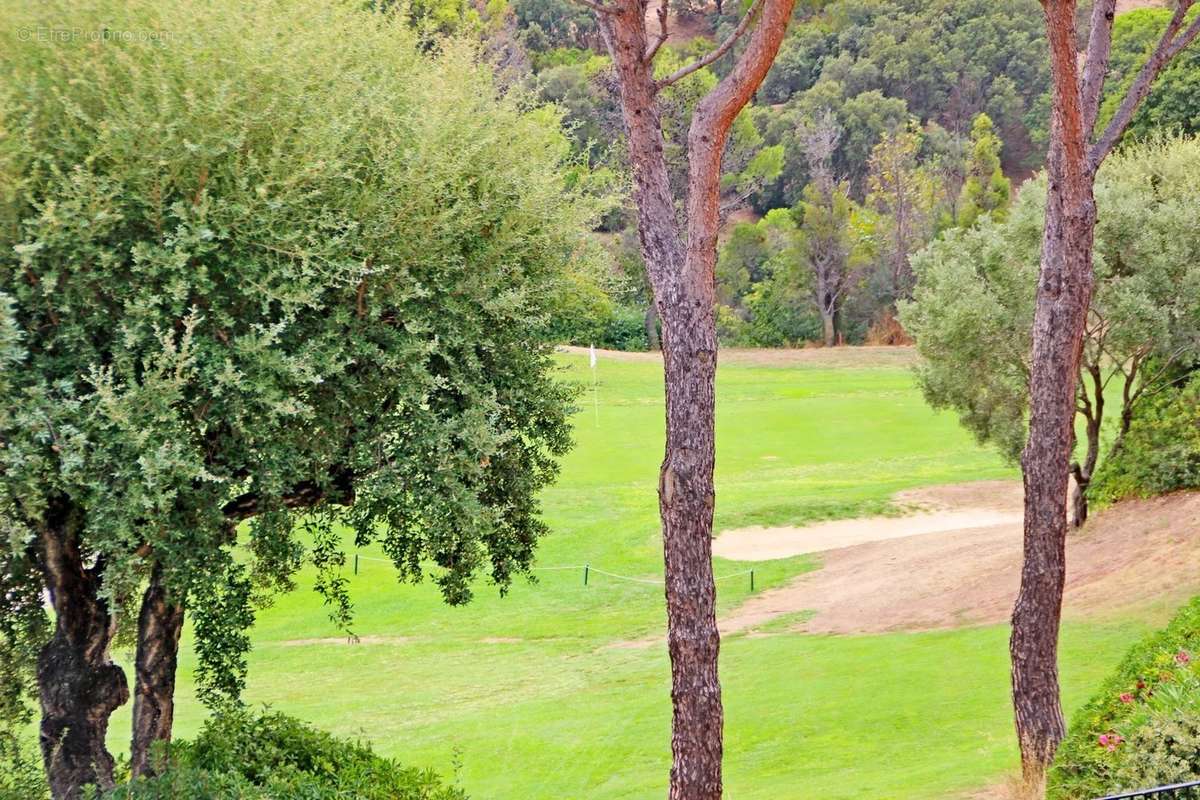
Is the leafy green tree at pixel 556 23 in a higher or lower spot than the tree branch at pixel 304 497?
higher

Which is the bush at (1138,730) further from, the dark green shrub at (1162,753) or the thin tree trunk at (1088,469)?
the thin tree trunk at (1088,469)

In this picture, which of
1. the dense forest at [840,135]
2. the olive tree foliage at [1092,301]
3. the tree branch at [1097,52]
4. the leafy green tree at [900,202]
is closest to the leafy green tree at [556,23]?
the dense forest at [840,135]

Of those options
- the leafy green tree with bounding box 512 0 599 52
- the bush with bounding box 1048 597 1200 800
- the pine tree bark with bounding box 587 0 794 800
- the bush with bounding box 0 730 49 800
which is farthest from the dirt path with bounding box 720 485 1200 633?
the leafy green tree with bounding box 512 0 599 52

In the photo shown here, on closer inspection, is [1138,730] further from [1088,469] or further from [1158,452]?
[1088,469]

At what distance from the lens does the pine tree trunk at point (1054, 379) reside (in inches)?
428

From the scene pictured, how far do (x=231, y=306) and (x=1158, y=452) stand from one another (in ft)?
60.6

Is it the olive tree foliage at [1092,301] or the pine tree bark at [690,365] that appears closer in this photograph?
the pine tree bark at [690,365]

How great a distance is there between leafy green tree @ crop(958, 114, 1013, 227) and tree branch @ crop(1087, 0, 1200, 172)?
Answer: 1731 inches

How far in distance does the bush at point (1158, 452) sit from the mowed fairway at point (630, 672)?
6.04 metres

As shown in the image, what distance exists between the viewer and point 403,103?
36.6 feet

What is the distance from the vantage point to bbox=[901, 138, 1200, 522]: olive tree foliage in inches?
868

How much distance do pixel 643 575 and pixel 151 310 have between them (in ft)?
61.6

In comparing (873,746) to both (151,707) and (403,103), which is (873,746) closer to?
(151,707)

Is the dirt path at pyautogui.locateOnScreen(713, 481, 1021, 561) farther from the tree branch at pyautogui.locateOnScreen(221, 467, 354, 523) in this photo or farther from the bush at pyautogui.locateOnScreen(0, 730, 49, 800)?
the bush at pyautogui.locateOnScreen(0, 730, 49, 800)
